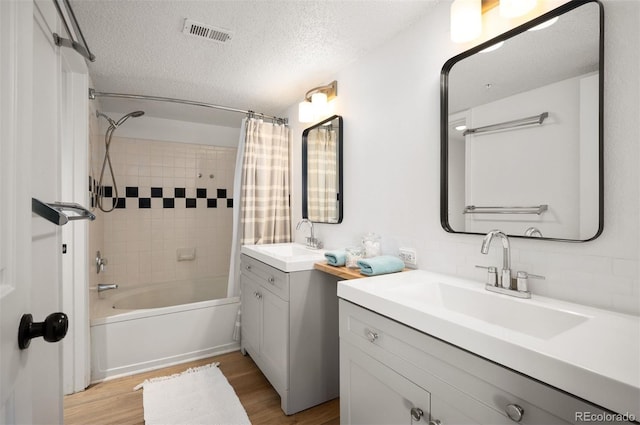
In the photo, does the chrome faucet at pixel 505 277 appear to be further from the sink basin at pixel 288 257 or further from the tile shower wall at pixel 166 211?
the tile shower wall at pixel 166 211

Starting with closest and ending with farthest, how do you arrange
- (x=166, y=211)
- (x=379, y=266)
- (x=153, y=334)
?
(x=379, y=266), (x=153, y=334), (x=166, y=211)

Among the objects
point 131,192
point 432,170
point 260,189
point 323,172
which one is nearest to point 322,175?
point 323,172

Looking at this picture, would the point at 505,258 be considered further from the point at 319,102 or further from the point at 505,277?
the point at 319,102

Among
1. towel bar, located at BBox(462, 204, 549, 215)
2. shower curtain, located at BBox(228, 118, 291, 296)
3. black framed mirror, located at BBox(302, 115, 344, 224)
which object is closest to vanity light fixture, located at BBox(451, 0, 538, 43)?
towel bar, located at BBox(462, 204, 549, 215)

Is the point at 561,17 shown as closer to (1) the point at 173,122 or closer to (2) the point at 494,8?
(2) the point at 494,8

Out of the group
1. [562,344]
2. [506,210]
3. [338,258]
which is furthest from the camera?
[338,258]

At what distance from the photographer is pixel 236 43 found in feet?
6.06

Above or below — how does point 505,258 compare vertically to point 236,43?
below

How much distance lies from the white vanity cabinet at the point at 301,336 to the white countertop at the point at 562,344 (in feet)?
2.25

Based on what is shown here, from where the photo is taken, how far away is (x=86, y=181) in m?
2.01

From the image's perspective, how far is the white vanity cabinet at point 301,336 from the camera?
177cm

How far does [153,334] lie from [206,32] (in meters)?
2.12

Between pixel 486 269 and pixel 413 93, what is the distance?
97 centimetres

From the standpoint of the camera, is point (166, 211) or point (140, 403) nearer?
point (140, 403)
